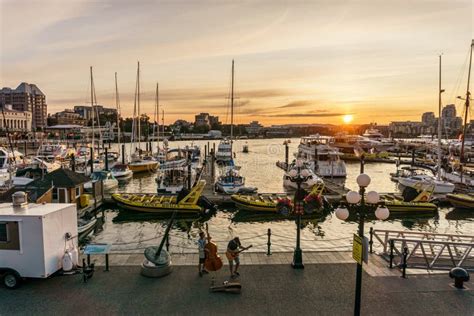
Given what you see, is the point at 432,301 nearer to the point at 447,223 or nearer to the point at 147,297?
the point at 147,297

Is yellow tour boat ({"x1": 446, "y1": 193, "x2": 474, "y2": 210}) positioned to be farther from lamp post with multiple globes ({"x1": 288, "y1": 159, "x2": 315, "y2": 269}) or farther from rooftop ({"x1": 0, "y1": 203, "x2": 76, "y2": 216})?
rooftop ({"x1": 0, "y1": 203, "x2": 76, "y2": 216})

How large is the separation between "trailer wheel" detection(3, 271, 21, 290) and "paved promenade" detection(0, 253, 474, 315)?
179mm

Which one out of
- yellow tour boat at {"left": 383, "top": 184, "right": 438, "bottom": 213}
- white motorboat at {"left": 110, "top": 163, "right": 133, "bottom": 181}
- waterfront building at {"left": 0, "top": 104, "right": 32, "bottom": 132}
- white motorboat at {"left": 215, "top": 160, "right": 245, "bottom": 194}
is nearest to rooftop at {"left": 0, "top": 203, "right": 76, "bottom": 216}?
white motorboat at {"left": 215, "top": 160, "right": 245, "bottom": 194}

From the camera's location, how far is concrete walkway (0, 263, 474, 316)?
9328mm

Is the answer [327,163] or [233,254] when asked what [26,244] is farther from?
[327,163]

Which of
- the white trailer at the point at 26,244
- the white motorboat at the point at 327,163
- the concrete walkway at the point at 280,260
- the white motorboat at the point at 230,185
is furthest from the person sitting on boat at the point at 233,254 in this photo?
the white motorboat at the point at 327,163

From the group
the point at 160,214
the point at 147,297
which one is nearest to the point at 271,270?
the point at 147,297

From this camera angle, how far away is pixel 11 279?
10.4m

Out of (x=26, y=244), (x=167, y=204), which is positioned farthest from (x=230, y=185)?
(x=26, y=244)

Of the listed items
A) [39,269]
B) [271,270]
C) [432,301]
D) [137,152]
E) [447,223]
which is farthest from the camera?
[137,152]

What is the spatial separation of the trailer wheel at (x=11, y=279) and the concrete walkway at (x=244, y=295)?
196 mm

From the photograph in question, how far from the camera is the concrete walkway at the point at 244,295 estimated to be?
9328 millimetres

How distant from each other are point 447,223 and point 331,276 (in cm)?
2157

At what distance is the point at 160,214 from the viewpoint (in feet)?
92.3
